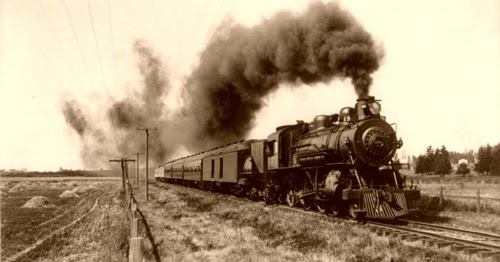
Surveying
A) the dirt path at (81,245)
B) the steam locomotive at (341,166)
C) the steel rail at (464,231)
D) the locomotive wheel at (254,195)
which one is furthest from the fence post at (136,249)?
the locomotive wheel at (254,195)

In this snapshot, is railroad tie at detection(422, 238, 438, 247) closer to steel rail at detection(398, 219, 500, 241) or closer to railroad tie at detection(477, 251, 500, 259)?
railroad tie at detection(477, 251, 500, 259)

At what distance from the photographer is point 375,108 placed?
507 inches

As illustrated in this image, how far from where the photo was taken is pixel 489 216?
1331cm

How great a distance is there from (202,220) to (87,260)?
195 inches

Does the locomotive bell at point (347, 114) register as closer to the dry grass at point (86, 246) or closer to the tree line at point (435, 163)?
the dry grass at point (86, 246)

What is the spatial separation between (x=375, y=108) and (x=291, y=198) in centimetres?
540

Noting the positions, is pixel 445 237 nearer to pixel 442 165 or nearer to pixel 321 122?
pixel 321 122

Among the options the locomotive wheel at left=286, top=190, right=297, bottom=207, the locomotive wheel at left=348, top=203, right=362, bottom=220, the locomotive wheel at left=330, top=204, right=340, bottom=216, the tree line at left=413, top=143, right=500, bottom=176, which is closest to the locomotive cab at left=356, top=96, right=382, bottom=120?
the locomotive wheel at left=348, top=203, right=362, bottom=220

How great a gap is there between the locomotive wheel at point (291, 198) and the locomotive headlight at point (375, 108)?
4.68m

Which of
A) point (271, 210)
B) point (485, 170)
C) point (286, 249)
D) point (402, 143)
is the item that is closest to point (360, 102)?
point (402, 143)

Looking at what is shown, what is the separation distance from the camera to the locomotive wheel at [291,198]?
52.3 ft

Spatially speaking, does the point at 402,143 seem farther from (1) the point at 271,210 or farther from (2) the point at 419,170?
(2) the point at 419,170

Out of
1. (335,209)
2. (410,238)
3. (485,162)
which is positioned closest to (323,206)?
(335,209)

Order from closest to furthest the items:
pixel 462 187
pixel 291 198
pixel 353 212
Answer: pixel 353 212, pixel 291 198, pixel 462 187
